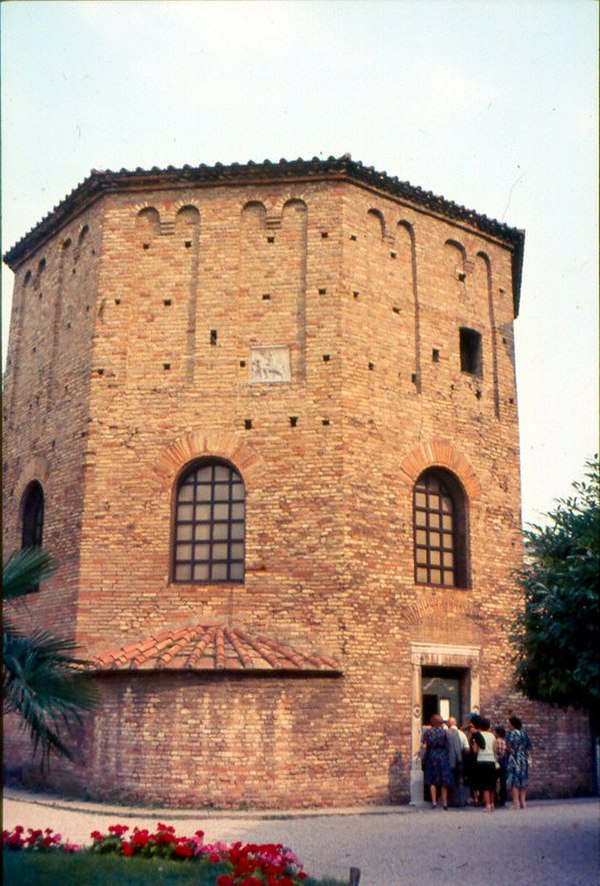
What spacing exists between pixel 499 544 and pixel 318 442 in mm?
3963

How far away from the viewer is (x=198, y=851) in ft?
23.0

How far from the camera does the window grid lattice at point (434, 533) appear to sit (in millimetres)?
14281

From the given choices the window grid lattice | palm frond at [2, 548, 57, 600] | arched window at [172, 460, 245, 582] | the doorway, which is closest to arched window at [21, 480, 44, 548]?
arched window at [172, 460, 245, 582]

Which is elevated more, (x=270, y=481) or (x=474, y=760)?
(x=270, y=481)

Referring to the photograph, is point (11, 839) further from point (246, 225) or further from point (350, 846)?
point (246, 225)

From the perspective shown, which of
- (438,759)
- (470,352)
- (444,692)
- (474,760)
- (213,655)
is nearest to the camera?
(213,655)

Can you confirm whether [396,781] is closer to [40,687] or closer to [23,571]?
[40,687]

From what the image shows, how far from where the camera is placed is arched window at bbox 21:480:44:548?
15.6 metres

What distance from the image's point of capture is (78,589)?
13.2 meters

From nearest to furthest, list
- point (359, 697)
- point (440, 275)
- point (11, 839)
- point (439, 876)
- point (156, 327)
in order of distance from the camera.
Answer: point (11, 839) → point (439, 876) → point (359, 697) → point (156, 327) → point (440, 275)

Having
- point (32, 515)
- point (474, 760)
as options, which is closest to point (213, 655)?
point (474, 760)

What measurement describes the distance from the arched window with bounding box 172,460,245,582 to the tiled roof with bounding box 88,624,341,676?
1032 mm

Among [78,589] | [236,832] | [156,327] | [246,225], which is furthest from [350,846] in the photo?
[246,225]

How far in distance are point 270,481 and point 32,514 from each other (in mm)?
5059
